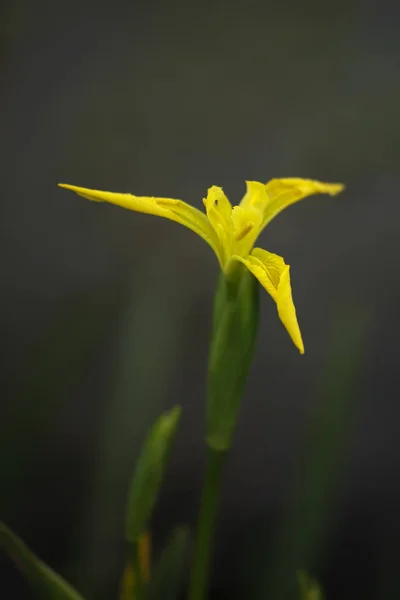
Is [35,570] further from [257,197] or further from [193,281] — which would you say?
[193,281]

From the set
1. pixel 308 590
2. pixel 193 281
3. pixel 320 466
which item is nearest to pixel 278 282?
pixel 308 590

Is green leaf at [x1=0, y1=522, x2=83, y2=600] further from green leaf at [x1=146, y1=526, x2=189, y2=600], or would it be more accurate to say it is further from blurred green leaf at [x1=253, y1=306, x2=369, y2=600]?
blurred green leaf at [x1=253, y1=306, x2=369, y2=600]

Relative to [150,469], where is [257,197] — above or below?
above

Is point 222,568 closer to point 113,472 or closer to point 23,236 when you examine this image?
point 113,472

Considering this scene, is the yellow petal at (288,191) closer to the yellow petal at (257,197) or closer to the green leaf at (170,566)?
the yellow petal at (257,197)

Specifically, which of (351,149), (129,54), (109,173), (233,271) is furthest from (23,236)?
(233,271)

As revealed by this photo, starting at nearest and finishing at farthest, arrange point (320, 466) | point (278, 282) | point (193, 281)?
point (278, 282) → point (320, 466) → point (193, 281)
